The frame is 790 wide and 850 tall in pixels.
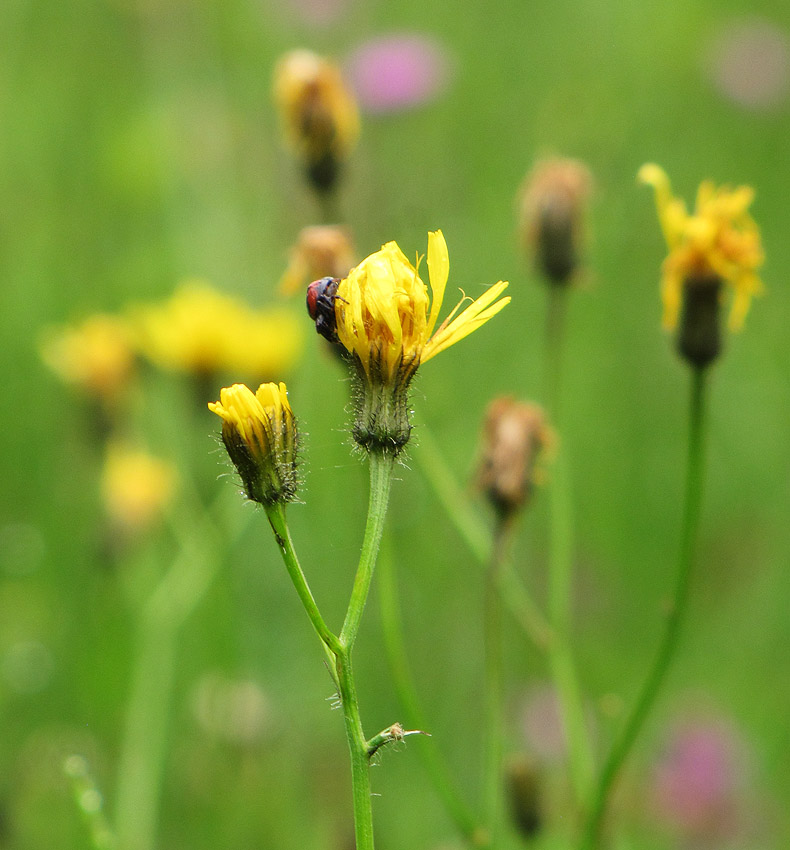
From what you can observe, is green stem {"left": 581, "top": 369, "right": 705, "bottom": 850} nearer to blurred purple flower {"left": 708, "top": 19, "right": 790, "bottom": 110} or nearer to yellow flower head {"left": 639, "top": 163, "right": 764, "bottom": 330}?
yellow flower head {"left": 639, "top": 163, "right": 764, "bottom": 330}

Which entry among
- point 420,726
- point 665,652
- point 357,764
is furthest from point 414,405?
point 357,764

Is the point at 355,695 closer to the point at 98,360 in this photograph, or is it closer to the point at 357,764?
the point at 357,764

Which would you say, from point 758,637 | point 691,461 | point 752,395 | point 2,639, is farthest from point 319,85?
point 752,395

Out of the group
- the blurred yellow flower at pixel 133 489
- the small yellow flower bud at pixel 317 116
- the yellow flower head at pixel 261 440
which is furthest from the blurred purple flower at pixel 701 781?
the yellow flower head at pixel 261 440

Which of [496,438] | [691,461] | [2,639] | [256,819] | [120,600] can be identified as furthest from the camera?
[120,600]

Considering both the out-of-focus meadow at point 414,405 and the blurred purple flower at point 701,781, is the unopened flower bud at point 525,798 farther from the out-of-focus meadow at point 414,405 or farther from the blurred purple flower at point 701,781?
the blurred purple flower at point 701,781

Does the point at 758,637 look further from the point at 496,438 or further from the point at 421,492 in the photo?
the point at 496,438
